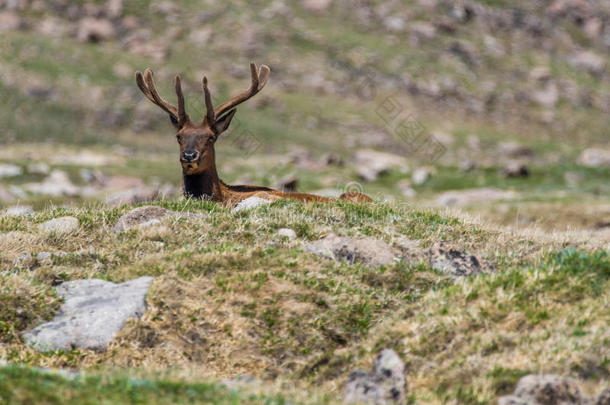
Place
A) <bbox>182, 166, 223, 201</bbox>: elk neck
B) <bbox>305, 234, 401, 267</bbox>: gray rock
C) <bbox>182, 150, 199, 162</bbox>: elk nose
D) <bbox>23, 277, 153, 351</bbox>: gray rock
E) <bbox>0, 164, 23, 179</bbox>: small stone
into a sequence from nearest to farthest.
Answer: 1. <bbox>23, 277, 153, 351</bbox>: gray rock
2. <bbox>305, 234, 401, 267</bbox>: gray rock
3. <bbox>182, 150, 199, 162</bbox>: elk nose
4. <bbox>182, 166, 223, 201</bbox>: elk neck
5. <bbox>0, 164, 23, 179</bbox>: small stone

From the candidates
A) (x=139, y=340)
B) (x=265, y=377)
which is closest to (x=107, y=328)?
(x=139, y=340)

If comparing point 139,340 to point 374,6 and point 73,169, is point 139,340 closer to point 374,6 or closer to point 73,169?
point 73,169

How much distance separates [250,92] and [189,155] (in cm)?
237

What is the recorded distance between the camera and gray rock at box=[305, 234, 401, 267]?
1051 cm

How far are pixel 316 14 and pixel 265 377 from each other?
73843 millimetres

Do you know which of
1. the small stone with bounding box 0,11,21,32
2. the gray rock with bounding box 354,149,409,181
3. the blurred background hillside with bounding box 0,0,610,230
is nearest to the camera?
the gray rock with bounding box 354,149,409,181

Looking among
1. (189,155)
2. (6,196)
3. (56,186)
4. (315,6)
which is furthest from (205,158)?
(315,6)

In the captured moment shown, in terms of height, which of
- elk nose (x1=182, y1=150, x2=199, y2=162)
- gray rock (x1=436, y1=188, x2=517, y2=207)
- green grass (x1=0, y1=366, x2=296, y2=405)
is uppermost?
elk nose (x1=182, y1=150, x2=199, y2=162)

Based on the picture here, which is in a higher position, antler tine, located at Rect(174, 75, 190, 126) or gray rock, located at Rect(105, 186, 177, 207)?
antler tine, located at Rect(174, 75, 190, 126)

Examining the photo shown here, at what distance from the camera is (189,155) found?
13.5 m

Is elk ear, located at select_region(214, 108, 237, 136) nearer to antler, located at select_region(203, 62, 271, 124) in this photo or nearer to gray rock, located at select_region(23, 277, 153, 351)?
antler, located at select_region(203, 62, 271, 124)

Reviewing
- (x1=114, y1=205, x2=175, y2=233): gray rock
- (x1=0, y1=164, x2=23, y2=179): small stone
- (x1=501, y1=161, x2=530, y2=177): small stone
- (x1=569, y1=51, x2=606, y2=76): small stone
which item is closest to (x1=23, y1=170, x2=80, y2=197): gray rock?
(x1=0, y1=164, x2=23, y2=179): small stone

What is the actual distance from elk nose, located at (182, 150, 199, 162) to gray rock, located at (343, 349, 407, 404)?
21.8 feet

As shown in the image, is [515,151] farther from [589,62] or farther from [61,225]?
[61,225]
